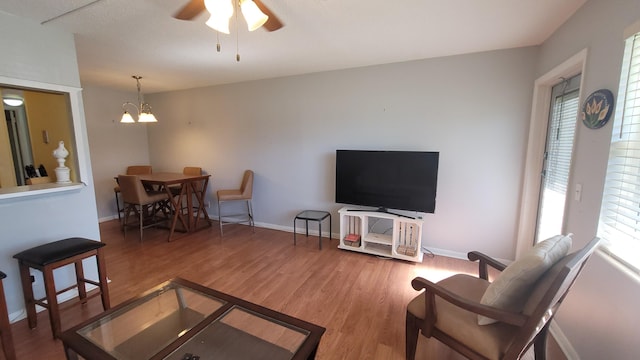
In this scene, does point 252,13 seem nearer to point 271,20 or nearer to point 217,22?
point 217,22

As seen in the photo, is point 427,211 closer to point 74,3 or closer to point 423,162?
point 423,162

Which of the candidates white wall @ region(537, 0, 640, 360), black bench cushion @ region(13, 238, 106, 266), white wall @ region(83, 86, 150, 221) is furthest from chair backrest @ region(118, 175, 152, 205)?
white wall @ region(537, 0, 640, 360)

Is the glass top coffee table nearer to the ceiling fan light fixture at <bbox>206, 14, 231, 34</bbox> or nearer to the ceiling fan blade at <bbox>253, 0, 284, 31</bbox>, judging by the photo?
the ceiling fan light fixture at <bbox>206, 14, 231, 34</bbox>

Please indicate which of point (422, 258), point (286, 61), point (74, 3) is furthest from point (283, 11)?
point (422, 258)

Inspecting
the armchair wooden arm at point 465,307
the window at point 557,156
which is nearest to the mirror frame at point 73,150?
the armchair wooden arm at point 465,307

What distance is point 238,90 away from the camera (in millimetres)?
4109

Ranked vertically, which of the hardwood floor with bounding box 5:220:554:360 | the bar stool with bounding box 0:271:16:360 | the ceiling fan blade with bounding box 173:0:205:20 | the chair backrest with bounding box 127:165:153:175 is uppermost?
the ceiling fan blade with bounding box 173:0:205:20

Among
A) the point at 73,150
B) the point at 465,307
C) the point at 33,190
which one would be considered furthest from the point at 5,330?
the point at 465,307

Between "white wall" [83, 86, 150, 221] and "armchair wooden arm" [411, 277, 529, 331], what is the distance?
214 inches

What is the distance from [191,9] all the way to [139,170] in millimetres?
4285

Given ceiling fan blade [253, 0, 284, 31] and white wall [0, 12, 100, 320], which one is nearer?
ceiling fan blade [253, 0, 284, 31]

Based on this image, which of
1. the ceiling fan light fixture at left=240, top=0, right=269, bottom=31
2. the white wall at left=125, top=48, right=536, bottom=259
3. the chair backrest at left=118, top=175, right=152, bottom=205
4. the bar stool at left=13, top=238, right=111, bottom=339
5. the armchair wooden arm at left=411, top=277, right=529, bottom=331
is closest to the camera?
the armchair wooden arm at left=411, top=277, right=529, bottom=331

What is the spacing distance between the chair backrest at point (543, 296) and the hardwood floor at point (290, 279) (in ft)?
2.36

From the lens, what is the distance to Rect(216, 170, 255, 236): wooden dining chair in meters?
3.94
